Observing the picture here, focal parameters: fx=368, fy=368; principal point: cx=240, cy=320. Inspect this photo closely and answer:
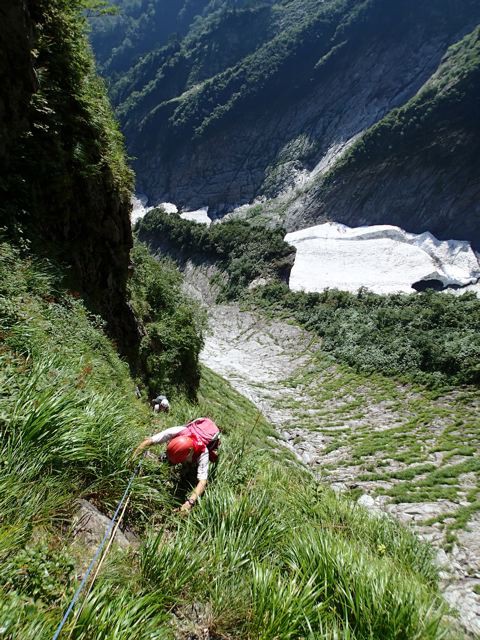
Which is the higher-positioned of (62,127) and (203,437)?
(62,127)

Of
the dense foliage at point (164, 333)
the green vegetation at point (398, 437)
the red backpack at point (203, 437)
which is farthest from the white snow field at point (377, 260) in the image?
the red backpack at point (203, 437)

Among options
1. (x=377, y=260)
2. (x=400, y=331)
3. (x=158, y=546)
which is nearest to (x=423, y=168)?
(x=377, y=260)

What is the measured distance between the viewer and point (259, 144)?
78.6m

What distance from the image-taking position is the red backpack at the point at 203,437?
3750 millimetres

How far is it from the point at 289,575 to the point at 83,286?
6.56m

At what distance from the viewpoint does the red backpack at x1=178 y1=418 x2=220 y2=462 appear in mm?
3750

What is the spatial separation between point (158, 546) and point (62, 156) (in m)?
6.54

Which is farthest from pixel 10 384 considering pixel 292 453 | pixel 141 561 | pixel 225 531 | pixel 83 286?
pixel 292 453

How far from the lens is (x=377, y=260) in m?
48.4

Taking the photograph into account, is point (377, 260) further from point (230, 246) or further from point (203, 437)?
point (203, 437)

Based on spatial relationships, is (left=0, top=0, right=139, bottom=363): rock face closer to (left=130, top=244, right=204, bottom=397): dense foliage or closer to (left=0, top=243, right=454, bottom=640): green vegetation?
(left=130, top=244, right=204, bottom=397): dense foliage

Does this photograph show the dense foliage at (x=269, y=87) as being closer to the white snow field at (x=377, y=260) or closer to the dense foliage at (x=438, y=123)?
the dense foliage at (x=438, y=123)

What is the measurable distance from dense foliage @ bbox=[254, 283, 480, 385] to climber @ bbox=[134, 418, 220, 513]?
55.4 ft

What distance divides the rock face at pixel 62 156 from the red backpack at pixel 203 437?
13.4 ft
